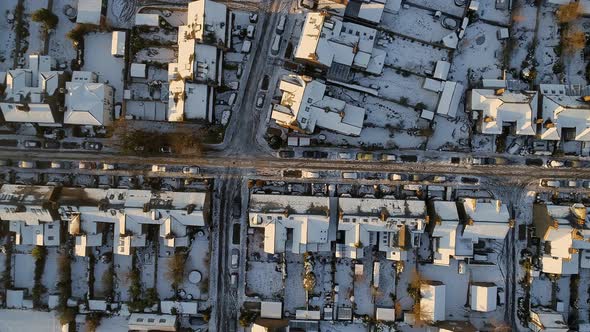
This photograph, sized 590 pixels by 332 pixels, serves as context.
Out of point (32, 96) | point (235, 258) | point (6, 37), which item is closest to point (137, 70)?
point (32, 96)

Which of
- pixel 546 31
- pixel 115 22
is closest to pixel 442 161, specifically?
pixel 546 31

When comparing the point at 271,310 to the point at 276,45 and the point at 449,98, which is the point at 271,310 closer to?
the point at 276,45

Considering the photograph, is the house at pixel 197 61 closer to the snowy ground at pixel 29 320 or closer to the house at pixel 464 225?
the snowy ground at pixel 29 320

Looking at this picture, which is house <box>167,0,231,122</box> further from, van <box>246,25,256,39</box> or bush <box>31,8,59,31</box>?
bush <box>31,8,59,31</box>

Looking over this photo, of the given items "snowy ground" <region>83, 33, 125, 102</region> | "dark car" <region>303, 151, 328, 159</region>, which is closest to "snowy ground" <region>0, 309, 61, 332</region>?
"snowy ground" <region>83, 33, 125, 102</region>


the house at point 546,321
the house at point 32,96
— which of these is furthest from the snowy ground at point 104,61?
the house at point 546,321
